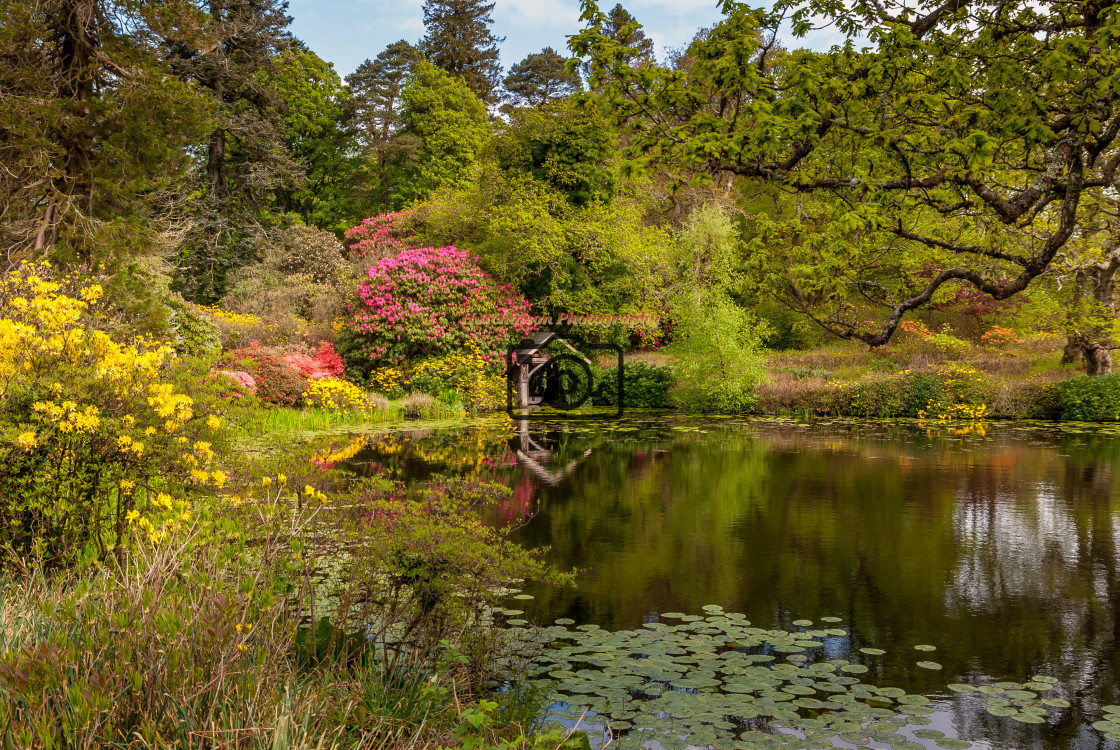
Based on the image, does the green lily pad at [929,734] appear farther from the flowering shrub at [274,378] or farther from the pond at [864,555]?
the flowering shrub at [274,378]

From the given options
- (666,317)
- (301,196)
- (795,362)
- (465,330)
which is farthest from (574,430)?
(301,196)

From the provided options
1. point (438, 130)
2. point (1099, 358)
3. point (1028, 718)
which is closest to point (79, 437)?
point (1028, 718)

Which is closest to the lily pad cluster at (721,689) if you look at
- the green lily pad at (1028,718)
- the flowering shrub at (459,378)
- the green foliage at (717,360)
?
the green lily pad at (1028,718)

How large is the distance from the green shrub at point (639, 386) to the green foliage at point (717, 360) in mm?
1093

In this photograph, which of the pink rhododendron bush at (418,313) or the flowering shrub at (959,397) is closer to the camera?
the flowering shrub at (959,397)

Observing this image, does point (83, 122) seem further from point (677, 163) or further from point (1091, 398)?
point (1091, 398)

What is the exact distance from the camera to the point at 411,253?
77.0 ft

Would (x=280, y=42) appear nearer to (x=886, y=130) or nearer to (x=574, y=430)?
(x=574, y=430)

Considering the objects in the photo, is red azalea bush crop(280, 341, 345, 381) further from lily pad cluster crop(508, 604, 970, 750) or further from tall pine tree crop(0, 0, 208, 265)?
lily pad cluster crop(508, 604, 970, 750)

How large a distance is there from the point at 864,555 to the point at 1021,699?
353 centimetres

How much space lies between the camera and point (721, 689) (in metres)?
4.91

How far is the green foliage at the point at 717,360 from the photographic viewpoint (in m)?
22.7

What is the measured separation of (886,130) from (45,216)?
43.1ft

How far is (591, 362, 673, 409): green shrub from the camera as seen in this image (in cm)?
2600
